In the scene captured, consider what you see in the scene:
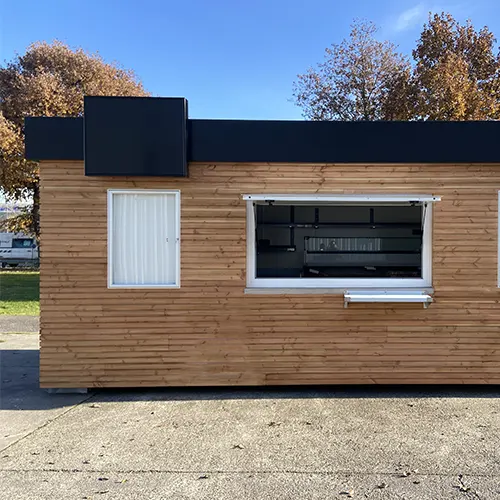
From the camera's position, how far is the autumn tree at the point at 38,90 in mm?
16984

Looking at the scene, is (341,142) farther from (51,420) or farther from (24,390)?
(24,390)

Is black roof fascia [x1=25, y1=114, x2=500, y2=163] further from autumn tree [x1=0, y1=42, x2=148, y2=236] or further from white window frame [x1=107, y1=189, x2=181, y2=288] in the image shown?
autumn tree [x1=0, y1=42, x2=148, y2=236]

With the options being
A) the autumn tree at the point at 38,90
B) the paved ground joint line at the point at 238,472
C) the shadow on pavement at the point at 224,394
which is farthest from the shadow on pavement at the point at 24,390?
the autumn tree at the point at 38,90

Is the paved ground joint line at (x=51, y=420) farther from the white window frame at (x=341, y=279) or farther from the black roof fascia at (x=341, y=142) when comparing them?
the black roof fascia at (x=341, y=142)

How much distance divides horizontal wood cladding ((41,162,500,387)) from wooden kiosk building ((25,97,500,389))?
0.02m

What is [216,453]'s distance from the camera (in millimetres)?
3631

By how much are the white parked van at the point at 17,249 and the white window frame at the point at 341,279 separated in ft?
92.4

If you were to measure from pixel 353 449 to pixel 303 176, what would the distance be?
2.88m

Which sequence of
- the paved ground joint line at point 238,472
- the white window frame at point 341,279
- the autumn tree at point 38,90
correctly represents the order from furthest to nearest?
the autumn tree at point 38,90 → the white window frame at point 341,279 → the paved ground joint line at point 238,472

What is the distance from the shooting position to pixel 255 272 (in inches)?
206

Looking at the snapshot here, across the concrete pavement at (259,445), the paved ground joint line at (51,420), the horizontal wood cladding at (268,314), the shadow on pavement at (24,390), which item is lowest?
the shadow on pavement at (24,390)

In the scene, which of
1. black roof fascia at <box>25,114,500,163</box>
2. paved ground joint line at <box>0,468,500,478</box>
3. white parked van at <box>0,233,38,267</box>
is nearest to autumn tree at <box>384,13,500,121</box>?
black roof fascia at <box>25,114,500,163</box>

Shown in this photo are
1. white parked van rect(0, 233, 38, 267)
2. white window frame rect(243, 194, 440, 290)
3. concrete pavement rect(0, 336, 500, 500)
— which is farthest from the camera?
white parked van rect(0, 233, 38, 267)

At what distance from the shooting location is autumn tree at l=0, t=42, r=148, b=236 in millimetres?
16984
